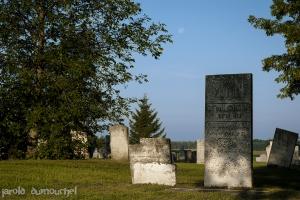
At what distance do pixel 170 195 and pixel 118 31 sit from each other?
1758 centimetres

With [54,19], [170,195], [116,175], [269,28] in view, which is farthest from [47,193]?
[269,28]

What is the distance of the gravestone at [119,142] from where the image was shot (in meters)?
25.9

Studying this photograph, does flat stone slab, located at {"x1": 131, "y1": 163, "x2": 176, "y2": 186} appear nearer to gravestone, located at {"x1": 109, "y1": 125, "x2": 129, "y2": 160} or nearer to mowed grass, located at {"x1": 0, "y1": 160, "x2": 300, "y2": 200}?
mowed grass, located at {"x1": 0, "y1": 160, "x2": 300, "y2": 200}

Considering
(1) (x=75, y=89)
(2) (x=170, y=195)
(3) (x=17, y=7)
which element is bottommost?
(2) (x=170, y=195)

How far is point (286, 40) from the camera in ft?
93.7

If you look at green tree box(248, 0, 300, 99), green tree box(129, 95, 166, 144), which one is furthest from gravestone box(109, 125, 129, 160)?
green tree box(129, 95, 166, 144)

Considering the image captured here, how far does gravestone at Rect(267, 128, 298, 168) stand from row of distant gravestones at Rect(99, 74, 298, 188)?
1195cm

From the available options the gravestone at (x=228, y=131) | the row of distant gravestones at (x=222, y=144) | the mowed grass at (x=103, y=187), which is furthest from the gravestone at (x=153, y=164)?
the gravestone at (x=228, y=131)


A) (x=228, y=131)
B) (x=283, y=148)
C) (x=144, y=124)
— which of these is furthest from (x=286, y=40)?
(x=144, y=124)

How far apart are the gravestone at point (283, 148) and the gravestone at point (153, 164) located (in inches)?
469

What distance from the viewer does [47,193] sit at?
37.0 ft

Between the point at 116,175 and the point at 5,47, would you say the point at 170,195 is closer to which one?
the point at 116,175

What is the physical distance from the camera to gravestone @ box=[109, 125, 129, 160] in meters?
25.9

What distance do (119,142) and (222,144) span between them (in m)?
13.3
